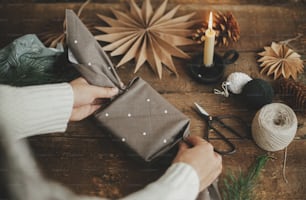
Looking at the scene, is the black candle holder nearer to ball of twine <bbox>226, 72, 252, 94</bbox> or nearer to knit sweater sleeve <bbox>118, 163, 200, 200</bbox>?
ball of twine <bbox>226, 72, 252, 94</bbox>

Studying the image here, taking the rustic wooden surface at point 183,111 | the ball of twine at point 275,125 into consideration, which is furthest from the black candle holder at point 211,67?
the ball of twine at point 275,125

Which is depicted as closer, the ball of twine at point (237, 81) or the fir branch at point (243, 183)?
the fir branch at point (243, 183)

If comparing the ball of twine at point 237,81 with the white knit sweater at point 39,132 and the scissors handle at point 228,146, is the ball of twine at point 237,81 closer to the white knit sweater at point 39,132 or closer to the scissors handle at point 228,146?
the scissors handle at point 228,146

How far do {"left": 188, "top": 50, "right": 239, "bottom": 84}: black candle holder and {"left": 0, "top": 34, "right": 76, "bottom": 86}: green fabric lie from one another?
26 cm

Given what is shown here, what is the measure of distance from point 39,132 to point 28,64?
0.16 meters

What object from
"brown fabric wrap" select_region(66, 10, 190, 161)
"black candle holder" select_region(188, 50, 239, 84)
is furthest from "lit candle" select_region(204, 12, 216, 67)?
"brown fabric wrap" select_region(66, 10, 190, 161)

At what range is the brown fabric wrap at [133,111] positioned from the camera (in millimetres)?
824

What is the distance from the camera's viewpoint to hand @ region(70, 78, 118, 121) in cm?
84

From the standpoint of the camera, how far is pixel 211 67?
3.08 feet

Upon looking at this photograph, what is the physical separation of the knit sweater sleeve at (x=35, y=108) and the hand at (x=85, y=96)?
0.02m

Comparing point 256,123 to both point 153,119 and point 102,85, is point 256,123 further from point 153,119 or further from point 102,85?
→ point 102,85

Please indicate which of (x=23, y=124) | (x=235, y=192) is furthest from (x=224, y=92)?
(x=23, y=124)

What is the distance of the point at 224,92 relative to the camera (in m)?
0.92

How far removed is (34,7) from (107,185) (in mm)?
465
